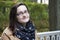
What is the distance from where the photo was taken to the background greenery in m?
10.7

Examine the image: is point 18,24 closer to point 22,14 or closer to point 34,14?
point 22,14

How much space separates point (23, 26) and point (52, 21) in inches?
168

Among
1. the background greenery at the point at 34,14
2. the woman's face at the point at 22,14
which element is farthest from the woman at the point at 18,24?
the background greenery at the point at 34,14

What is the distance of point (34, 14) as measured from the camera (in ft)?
37.1

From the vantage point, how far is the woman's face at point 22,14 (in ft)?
7.78

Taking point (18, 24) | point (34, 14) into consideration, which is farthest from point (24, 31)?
point (34, 14)

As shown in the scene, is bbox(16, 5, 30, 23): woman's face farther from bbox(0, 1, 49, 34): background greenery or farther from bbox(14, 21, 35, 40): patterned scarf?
bbox(0, 1, 49, 34): background greenery

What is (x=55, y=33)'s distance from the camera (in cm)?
512

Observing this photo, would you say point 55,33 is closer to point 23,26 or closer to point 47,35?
point 47,35

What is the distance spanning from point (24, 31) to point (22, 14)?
0.18 metres

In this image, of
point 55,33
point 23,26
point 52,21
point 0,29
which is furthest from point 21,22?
point 0,29

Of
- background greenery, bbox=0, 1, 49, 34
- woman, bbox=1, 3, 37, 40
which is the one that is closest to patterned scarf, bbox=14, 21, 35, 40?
woman, bbox=1, 3, 37, 40

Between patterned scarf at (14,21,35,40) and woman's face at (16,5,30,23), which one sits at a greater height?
woman's face at (16,5,30,23)

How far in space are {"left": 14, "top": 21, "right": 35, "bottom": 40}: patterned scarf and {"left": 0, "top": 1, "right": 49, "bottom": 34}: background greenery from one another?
8.09 metres
